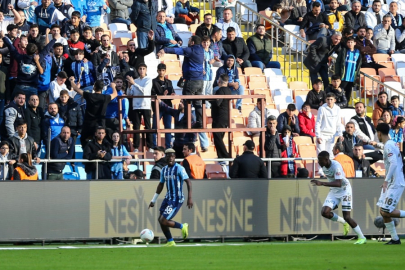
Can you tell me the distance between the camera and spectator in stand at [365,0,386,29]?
29.4 meters

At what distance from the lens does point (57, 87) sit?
22172 millimetres

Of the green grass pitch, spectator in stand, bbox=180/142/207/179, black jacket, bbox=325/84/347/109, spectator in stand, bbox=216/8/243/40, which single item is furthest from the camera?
spectator in stand, bbox=216/8/243/40

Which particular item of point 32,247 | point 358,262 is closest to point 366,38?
point 32,247

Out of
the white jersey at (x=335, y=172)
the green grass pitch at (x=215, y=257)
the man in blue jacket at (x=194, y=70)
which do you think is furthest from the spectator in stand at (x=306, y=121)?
the green grass pitch at (x=215, y=257)

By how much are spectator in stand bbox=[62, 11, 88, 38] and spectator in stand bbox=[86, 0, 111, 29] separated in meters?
0.98

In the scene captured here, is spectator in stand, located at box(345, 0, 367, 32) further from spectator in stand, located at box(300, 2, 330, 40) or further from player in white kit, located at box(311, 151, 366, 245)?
player in white kit, located at box(311, 151, 366, 245)

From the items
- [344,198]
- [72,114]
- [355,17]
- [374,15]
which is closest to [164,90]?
[72,114]

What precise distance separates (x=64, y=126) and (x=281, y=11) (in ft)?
35.5

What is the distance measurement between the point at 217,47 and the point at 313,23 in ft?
15.5

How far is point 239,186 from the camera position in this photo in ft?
65.8

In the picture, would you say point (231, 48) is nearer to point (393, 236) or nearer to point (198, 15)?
→ point (198, 15)

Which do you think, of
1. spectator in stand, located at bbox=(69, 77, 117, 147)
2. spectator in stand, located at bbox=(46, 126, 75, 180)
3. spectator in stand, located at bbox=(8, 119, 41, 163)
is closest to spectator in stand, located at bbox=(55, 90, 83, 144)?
spectator in stand, located at bbox=(69, 77, 117, 147)

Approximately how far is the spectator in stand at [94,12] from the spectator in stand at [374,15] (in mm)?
8575

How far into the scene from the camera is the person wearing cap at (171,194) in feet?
60.4
